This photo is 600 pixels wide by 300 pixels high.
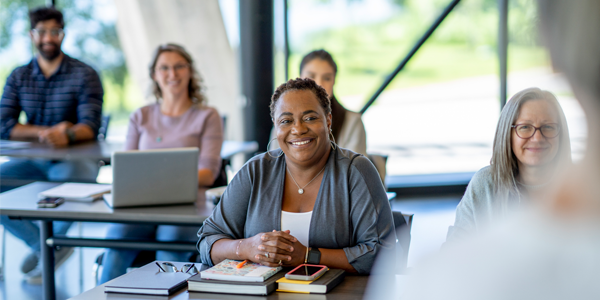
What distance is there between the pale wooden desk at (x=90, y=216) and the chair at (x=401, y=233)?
31.9 inches

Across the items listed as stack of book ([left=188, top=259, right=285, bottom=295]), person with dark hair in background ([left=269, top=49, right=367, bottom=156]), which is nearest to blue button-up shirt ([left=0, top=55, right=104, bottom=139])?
person with dark hair in background ([left=269, top=49, right=367, bottom=156])

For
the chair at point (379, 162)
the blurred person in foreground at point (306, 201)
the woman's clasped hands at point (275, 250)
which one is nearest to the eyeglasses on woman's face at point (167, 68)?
the chair at point (379, 162)

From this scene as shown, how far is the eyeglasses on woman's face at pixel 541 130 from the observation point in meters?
1.80

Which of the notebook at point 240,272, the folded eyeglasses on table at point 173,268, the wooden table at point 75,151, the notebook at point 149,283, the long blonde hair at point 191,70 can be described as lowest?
the notebook at point 149,283

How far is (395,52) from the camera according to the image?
226 inches

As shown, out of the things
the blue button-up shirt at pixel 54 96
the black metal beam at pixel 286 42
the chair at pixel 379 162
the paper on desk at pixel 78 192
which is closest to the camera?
the paper on desk at pixel 78 192

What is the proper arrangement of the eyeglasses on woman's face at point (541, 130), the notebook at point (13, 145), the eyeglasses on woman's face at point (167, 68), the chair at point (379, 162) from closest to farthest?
the eyeglasses on woman's face at point (541, 130) < the chair at point (379, 162) < the eyeglasses on woman's face at point (167, 68) < the notebook at point (13, 145)

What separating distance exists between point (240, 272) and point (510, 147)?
103 centimetres

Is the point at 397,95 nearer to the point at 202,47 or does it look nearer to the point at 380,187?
the point at 202,47

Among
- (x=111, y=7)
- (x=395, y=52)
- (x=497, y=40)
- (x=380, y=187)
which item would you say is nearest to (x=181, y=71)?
(x=380, y=187)

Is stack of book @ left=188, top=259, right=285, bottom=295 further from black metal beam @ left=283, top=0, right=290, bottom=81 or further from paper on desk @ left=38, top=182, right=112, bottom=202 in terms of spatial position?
black metal beam @ left=283, top=0, right=290, bottom=81

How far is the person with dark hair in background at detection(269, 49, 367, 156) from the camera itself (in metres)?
3.13

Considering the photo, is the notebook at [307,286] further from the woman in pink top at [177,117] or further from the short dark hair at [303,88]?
the woman in pink top at [177,117]

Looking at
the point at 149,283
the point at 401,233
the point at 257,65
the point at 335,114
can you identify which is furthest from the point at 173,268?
the point at 257,65
